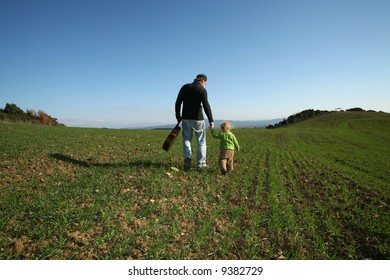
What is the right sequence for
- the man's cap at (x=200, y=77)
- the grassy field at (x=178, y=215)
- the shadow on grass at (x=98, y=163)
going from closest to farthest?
the grassy field at (x=178, y=215) → the man's cap at (x=200, y=77) → the shadow on grass at (x=98, y=163)

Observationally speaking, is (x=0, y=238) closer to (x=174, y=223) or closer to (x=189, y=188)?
(x=174, y=223)

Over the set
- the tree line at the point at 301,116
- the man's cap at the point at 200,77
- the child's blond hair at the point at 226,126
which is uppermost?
the tree line at the point at 301,116

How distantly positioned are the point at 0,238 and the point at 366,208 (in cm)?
819

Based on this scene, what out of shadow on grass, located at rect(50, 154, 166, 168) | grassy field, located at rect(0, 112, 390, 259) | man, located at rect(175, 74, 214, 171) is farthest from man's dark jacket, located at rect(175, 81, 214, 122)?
shadow on grass, located at rect(50, 154, 166, 168)

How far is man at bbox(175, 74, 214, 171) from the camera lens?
7.91m

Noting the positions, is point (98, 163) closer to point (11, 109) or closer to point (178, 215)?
point (178, 215)

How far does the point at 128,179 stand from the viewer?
6801 millimetres

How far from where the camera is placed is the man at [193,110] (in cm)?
791

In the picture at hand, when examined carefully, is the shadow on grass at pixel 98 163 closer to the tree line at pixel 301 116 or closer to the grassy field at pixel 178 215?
the grassy field at pixel 178 215

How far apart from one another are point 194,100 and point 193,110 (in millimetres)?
362

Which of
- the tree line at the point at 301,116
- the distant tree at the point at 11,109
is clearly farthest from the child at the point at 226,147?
the tree line at the point at 301,116

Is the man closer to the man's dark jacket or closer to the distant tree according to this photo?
the man's dark jacket

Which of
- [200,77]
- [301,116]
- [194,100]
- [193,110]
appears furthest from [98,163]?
[301,116]

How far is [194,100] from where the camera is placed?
7941mm
